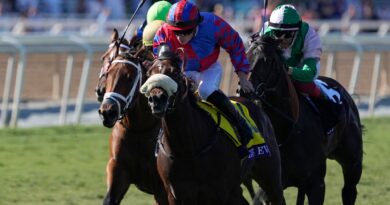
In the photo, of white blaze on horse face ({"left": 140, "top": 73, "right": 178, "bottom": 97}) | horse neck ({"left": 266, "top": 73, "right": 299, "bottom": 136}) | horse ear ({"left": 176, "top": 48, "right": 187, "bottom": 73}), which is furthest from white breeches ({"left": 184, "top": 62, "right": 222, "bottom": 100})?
horse neck ({"left": 266, "top": 73, "right": 299, "bottom": 136})

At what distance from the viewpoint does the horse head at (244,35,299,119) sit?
7.58 metres

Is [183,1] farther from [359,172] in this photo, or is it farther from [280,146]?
[359,172]

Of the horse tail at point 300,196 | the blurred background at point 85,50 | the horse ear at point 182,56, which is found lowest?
the blurred background at point 85,50

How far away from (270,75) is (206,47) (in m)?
1.10

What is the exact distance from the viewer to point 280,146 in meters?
7.85

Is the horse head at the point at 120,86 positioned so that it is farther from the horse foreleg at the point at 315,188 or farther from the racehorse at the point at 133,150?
the horse foreleg at the point at 315,188

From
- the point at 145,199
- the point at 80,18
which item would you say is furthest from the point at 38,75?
the point at 145,199

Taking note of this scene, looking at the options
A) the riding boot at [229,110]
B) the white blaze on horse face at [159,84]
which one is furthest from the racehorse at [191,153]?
the riding boot at [229,110]

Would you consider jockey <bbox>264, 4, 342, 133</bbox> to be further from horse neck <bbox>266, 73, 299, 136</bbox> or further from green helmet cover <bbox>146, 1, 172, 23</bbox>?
green helmet cover <bbox>146, 1, 172, 23</bbox>

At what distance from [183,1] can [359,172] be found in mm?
2851

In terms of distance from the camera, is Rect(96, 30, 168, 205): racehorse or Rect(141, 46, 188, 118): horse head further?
Rect(96, 30, 168, 205): racehorse

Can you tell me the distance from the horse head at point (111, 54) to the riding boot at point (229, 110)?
2.36 ft

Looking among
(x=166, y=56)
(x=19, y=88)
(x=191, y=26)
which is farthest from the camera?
(x=19, y=88)

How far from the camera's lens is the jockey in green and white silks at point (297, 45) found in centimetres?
791
